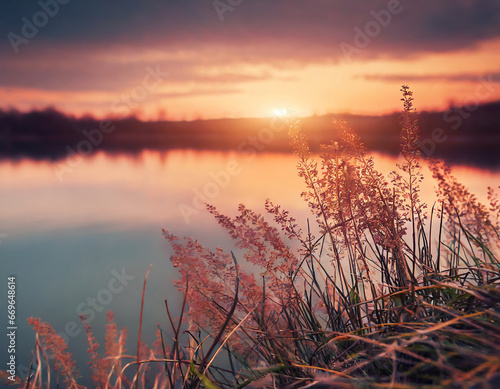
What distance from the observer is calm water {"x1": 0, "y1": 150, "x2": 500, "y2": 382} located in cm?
323

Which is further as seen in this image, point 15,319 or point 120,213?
point 120,213

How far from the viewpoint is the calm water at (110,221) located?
127 inches

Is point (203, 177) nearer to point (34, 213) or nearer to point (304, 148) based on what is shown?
point (34, 213)

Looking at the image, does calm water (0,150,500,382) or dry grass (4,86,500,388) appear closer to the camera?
dry grass (4,86,500,388)

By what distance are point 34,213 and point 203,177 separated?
9.57 ft

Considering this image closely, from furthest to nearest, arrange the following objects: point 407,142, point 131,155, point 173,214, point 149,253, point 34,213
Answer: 1. point 131,155
2. point 34,213
3. point 173,214
4. point 149,253
5. point 407,142

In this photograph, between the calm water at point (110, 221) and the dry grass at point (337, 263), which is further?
the calm water at point (110, 221)

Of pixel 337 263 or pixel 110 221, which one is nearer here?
pixel 337 263

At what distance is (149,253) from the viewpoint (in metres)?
4.24

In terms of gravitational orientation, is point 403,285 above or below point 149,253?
above

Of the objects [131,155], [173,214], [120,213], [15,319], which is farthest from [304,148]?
[131,155]

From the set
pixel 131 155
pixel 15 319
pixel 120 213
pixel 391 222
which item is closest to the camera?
pixel 391 222

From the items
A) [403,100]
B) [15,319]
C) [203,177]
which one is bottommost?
[15,319]

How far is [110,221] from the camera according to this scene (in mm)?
6004
